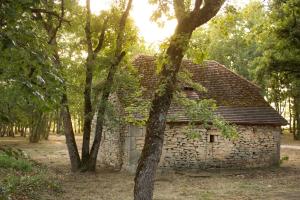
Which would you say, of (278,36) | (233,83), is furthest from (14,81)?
(233,83)

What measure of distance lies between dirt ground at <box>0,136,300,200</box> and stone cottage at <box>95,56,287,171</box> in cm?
81

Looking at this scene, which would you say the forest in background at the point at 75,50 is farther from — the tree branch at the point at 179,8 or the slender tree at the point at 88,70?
the tree branch at the point at 179,8

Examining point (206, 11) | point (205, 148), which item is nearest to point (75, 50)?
point (205, 148)

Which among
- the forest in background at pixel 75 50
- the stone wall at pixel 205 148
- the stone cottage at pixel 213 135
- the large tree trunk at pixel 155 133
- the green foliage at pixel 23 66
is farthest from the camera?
the stone cottage at pixel 213 135

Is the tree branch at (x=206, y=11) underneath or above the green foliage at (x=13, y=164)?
above

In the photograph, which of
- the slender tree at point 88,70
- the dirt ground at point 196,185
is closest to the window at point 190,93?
the dirt ground at point 196,185

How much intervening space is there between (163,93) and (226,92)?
14.4m

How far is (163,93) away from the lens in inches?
344

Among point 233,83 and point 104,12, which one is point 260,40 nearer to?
point 233,83

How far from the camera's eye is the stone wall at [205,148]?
19.2 m

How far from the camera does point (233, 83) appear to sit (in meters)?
23.5

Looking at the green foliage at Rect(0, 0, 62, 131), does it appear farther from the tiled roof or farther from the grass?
the tiled roof

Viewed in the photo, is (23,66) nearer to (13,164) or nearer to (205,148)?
(13,164)

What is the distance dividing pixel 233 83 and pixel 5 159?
45.1ft
